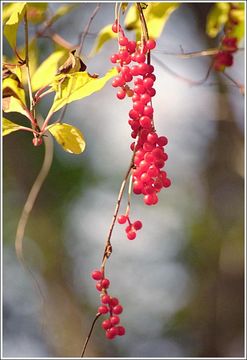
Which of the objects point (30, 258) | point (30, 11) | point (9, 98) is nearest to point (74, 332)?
point (30, 258)

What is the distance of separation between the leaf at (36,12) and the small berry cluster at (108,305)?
571mm

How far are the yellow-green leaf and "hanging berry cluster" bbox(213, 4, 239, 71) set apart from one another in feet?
1.76

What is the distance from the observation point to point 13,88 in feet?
2.40

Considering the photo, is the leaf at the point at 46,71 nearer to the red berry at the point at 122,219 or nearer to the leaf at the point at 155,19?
the leaf at the point at 155,19

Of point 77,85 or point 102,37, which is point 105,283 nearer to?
point 77,85

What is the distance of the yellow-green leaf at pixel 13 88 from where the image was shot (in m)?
0.73

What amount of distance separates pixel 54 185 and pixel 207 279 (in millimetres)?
1087

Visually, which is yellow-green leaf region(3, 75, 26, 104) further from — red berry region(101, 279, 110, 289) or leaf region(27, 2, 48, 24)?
leaf region(27, 2, 48, 24)

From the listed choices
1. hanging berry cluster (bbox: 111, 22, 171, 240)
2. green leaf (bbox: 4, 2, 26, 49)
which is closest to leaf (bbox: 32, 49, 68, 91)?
green leaf (bbox: 4, 2, 26, 49)

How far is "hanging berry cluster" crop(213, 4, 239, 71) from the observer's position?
3.81 ft

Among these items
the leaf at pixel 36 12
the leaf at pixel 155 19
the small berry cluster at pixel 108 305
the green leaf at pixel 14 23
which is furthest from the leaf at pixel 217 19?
the small berry cluster at pixel 108 305

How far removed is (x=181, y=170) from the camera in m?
3.46

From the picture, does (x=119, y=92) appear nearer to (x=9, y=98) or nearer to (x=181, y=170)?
(x=9, y=98)

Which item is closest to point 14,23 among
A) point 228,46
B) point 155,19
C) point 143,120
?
point 143,120
